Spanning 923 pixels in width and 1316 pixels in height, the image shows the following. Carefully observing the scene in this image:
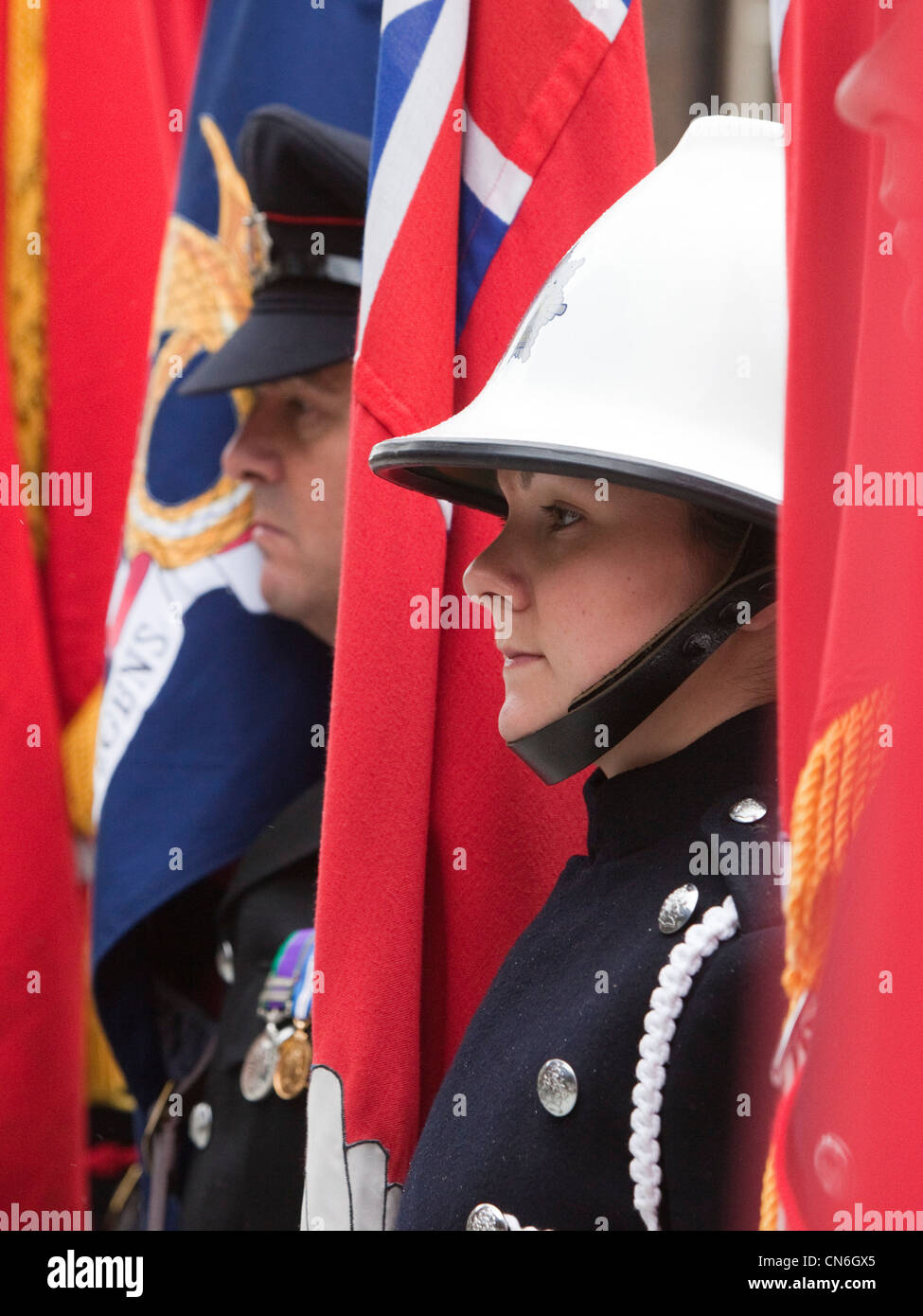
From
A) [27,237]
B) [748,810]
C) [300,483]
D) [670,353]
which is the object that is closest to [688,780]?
[748,810]

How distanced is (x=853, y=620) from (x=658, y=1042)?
41 cm

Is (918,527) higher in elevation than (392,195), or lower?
lower

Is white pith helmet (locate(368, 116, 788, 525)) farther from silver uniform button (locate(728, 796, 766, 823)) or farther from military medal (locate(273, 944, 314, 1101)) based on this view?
military medal (locate(273, 944, 314, 1101))

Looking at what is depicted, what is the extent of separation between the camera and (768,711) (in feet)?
3.71

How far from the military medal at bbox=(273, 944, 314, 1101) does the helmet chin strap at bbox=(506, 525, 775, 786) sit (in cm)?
74

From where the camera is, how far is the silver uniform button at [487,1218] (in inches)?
41.9

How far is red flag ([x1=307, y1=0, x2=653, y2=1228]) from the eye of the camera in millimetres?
1381

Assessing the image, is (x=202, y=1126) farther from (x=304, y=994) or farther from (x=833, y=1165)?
(x=833, y=1165)

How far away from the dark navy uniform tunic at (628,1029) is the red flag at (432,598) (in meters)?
0.14

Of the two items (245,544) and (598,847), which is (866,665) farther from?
(245,544)

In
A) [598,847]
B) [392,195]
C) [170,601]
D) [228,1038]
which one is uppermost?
[392,195]

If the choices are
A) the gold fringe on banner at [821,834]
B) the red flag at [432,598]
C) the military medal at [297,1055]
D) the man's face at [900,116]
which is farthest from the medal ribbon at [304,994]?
the man's face at [900,116]

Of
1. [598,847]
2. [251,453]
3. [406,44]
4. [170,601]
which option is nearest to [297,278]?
[251,453]

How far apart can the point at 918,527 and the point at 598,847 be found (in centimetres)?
63
